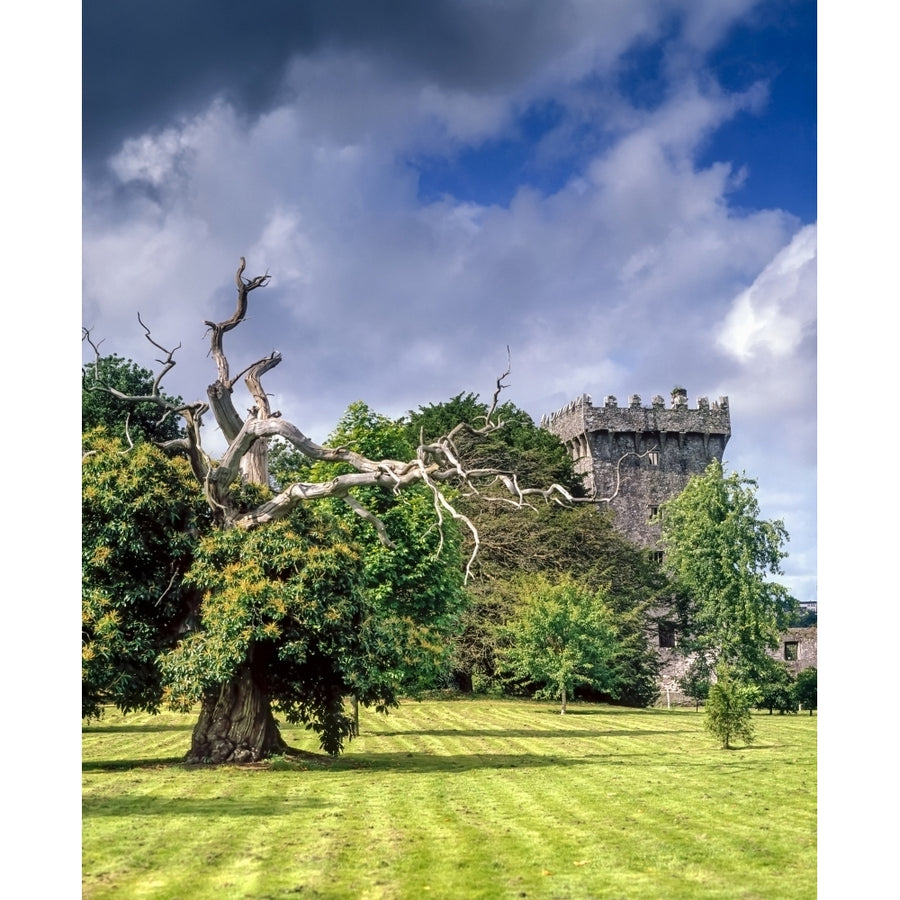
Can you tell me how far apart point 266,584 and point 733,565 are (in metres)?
26.2

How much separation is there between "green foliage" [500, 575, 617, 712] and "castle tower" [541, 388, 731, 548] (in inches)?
799

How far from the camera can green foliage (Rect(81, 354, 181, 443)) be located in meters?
28.5

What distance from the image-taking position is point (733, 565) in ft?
120

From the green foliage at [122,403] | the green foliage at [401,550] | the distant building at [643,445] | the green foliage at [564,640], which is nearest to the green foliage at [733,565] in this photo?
the green foliage at [564,640]

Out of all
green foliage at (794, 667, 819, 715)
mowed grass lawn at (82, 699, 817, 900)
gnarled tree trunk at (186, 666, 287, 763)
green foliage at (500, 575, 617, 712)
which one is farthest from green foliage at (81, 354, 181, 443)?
green foliage at (794, 667, 819, 715)

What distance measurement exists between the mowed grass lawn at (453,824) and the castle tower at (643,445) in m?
32.5

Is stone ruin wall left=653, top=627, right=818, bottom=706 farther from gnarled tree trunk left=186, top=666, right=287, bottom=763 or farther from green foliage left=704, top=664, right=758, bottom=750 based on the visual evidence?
gnarled tree trunk left=186, top=666, right=287, bottom=763

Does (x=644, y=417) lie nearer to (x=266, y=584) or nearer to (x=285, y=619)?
(x=285, y=619)

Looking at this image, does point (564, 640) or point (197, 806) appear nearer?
point (197, 806)

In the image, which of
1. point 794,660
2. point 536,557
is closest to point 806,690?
point 536,557

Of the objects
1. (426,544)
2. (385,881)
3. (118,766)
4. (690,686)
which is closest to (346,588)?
(118,766)

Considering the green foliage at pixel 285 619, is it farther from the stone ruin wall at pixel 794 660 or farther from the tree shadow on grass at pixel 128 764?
the stone ruin wall at pixel 794 660
